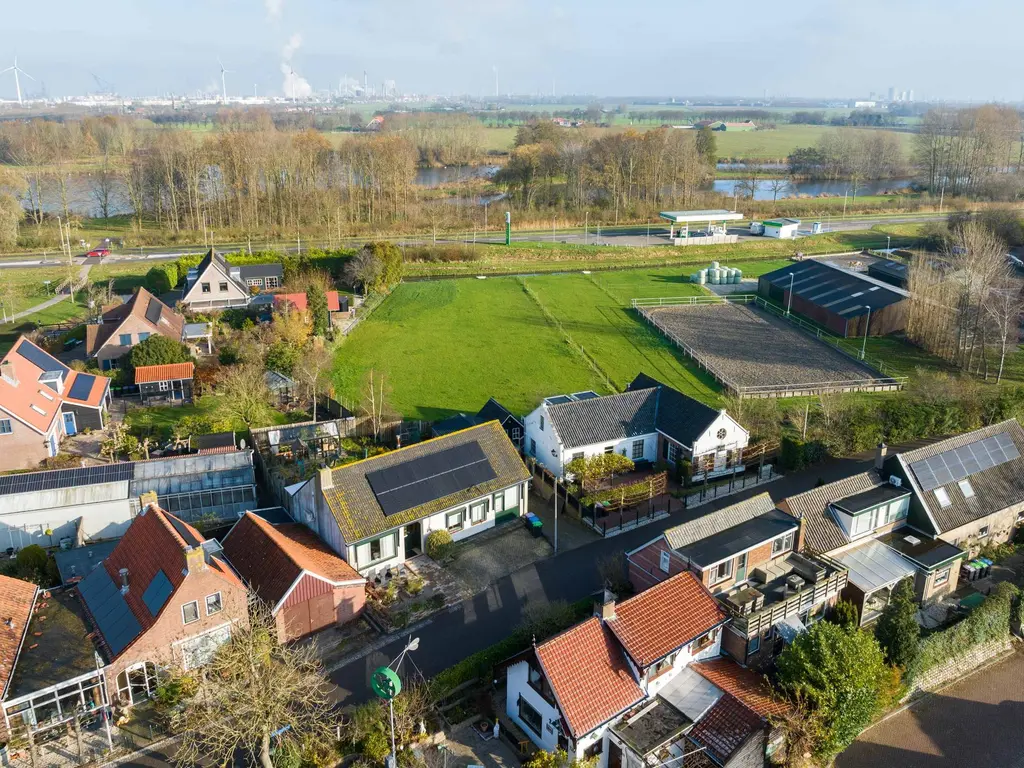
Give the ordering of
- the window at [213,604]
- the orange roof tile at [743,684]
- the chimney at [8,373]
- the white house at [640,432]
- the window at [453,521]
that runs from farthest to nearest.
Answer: the chimney at [8,373] → the white house at [640,432] → the window at [453,521] → the window at [213,604] → the orange roof tile at [743,684]

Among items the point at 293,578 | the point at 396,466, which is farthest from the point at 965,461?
the point at 293,578

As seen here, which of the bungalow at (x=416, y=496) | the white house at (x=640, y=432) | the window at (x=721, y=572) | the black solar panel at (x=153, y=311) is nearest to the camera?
the window at (x=721, y=572)

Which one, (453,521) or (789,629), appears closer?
(789,629)

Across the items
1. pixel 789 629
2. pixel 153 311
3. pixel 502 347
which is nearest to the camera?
pixel 789 629

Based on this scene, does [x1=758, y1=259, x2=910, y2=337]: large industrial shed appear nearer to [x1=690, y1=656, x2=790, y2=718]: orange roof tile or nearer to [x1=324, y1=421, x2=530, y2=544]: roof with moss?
[x1=324, y1=421, x2=530, y2=544]: roof with moss

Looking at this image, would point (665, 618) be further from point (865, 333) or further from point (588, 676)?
point (865, 333)

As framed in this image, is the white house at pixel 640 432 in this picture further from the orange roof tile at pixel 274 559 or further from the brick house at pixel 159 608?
the brick house at pixel 159 608

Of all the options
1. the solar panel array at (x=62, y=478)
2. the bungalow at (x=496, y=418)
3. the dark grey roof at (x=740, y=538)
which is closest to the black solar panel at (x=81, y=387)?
the solar panel array at (x=62, y=478)

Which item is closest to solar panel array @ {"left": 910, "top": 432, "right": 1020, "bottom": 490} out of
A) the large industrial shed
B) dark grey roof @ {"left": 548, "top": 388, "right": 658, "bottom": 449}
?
dark grey roof @ {"left": 548, "top": 388, "right": 658, "bottom": 449}
